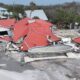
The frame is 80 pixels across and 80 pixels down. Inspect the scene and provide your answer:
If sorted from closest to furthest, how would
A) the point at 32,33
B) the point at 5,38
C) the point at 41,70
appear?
the point at 41,70 → the point at 32,33 → the point at 5,38

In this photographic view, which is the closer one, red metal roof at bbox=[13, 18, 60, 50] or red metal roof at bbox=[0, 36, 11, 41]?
red metal roof at bbox=[13, 18, 60, 50]

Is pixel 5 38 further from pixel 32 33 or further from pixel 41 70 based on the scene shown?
pixel 41 70

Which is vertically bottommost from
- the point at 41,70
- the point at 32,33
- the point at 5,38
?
the point at 41,70

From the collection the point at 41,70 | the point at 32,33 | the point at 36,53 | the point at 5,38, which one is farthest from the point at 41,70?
the point at 5,38

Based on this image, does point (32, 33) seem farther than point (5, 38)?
No

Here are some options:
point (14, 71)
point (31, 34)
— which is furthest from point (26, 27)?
point (14, 71)

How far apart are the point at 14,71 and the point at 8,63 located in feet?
5.84

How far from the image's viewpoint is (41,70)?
18891mm

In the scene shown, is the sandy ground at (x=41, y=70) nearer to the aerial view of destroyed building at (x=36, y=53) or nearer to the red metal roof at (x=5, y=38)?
the aerial view of destroyed building at (x=36, y=53)

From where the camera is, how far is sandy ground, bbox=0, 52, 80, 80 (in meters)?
17.6

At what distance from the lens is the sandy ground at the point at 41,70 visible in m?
17.6

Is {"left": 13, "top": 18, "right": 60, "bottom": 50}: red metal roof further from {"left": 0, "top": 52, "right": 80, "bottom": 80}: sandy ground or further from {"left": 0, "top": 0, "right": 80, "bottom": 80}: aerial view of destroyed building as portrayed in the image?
{"left": 0, "top": 52, "right": 80, "bottom": 80}: sandy ground

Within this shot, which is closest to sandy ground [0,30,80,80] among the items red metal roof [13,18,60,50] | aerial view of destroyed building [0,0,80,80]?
A: aerial view of destroyed building [0,0,80,80]

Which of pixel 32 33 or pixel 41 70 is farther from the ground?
pixel 32 33
